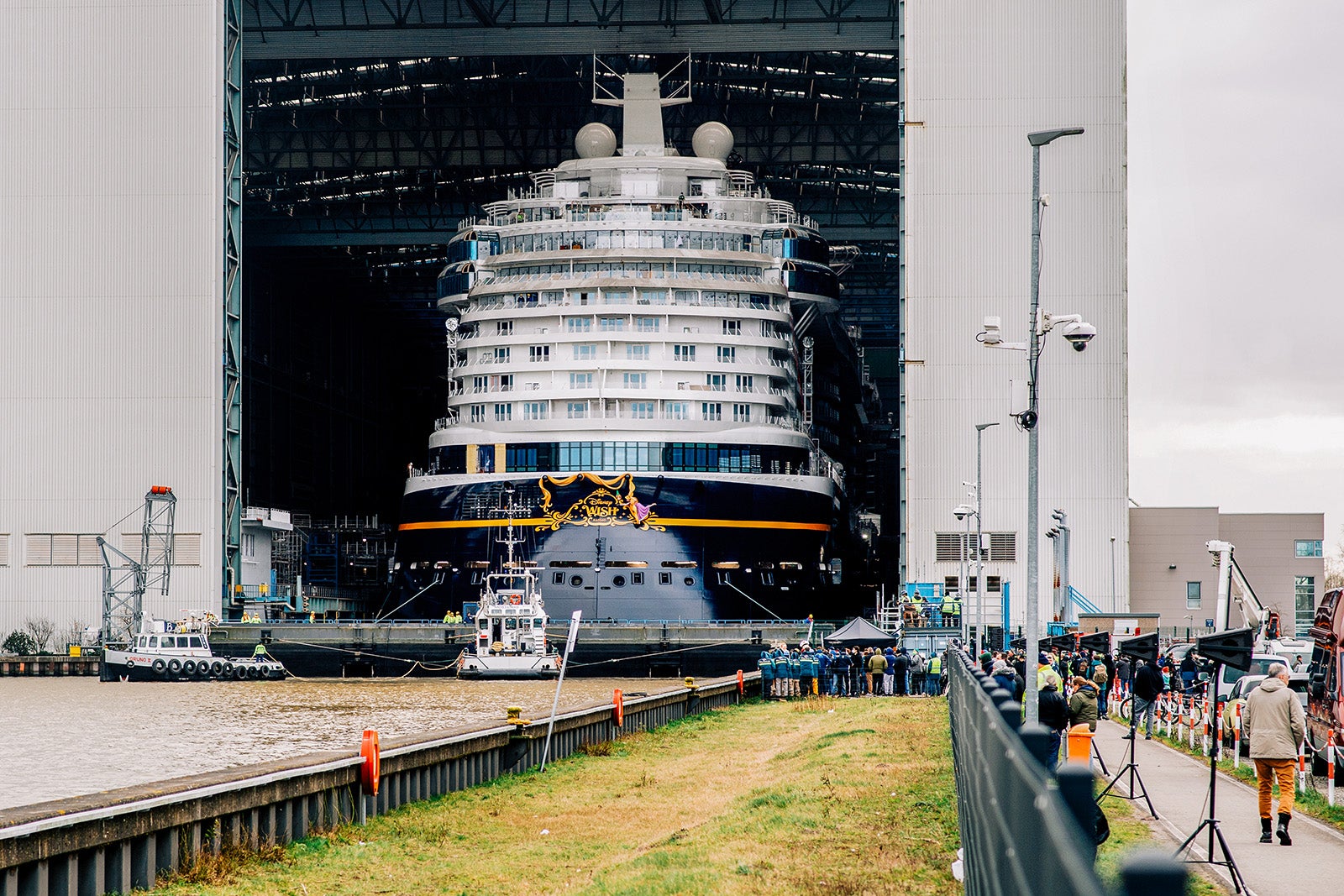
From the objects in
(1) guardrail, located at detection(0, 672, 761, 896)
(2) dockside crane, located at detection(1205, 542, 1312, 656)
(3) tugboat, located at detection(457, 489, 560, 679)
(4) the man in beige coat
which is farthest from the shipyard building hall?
(4) the man in beige coat

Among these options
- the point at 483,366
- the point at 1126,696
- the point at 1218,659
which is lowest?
the point at 1126,696

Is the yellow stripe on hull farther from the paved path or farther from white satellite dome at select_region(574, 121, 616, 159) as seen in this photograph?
the paved path

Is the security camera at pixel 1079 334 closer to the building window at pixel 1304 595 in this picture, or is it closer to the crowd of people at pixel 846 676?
the crowd of people at pixel 846 676

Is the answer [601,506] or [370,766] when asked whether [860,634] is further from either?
[370,766]

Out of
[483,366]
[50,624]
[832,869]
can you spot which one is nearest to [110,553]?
[50,624]

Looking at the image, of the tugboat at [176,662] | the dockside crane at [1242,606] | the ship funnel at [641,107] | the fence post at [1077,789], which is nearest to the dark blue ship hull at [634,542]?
the tugboat at [176,662]

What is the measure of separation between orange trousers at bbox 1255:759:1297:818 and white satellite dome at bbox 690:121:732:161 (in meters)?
67.3

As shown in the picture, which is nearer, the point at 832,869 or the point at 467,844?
the point at 832,869

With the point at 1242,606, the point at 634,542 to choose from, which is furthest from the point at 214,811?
the point at 1242,606

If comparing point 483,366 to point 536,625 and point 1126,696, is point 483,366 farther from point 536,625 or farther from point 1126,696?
point 1126,696

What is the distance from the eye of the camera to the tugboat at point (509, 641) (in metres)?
60.9

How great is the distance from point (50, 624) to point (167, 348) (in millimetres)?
12657

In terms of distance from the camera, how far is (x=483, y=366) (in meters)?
69.4

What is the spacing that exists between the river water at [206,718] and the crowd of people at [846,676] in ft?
12.6
